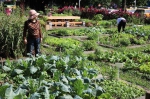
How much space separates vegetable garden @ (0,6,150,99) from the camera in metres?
5.19

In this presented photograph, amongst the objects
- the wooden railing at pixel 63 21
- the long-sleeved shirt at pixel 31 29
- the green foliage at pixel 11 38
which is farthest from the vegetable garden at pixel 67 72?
the wooden railing at pixel 63 21

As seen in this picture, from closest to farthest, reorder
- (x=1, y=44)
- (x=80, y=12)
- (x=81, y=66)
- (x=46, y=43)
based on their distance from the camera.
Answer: (x=81, y=66) → (x=1, y=44) → (x=46, y=43) → (x=80, y=12)

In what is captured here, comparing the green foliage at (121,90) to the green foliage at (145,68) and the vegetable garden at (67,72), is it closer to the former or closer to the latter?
the vegetable garden at (67,72)

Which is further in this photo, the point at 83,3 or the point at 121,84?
the point at 83,3

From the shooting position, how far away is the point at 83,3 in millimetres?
49844

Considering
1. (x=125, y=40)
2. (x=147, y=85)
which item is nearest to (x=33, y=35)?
(x=147, y=85)

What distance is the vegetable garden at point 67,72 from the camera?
17.0ft

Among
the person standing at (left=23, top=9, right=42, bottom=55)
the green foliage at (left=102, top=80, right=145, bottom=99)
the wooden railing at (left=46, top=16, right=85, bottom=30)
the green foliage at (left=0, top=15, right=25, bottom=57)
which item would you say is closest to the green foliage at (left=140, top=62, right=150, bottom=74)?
the green foliage at (left=102, top=80, right=145, bottom=99)

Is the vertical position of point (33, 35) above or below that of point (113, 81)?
above

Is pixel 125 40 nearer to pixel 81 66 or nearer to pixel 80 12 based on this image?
pixel 81 66

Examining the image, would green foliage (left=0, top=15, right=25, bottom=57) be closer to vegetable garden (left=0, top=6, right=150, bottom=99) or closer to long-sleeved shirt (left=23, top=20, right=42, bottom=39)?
vegetable garden (left=0, top=6, right=150, bottom=99)

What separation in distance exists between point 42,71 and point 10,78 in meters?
0.74

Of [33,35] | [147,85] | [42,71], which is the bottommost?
[147,85]

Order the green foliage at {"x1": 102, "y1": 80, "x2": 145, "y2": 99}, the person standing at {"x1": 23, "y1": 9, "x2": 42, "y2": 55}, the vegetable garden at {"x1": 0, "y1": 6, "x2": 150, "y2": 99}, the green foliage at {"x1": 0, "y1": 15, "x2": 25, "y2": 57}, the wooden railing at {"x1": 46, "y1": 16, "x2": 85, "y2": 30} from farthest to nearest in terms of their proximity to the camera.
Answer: the wooden railing at {"x1": 46, "y1": 16, "x2": 85, "y2": 30}, the green foliage at {"x1": 0, "y1": 15, "x2": 25, "y2": 57}, the person standing at {"x1": 23, "y1": 9, "x2": 42, "y2": 55}, the green foliage at {"x1": 102, "y1": 80, "x2": 145, "y2": 99}, the vegetable garden at {"x1": 0, "y1": 6, "x2": 150, "y2": 99}
